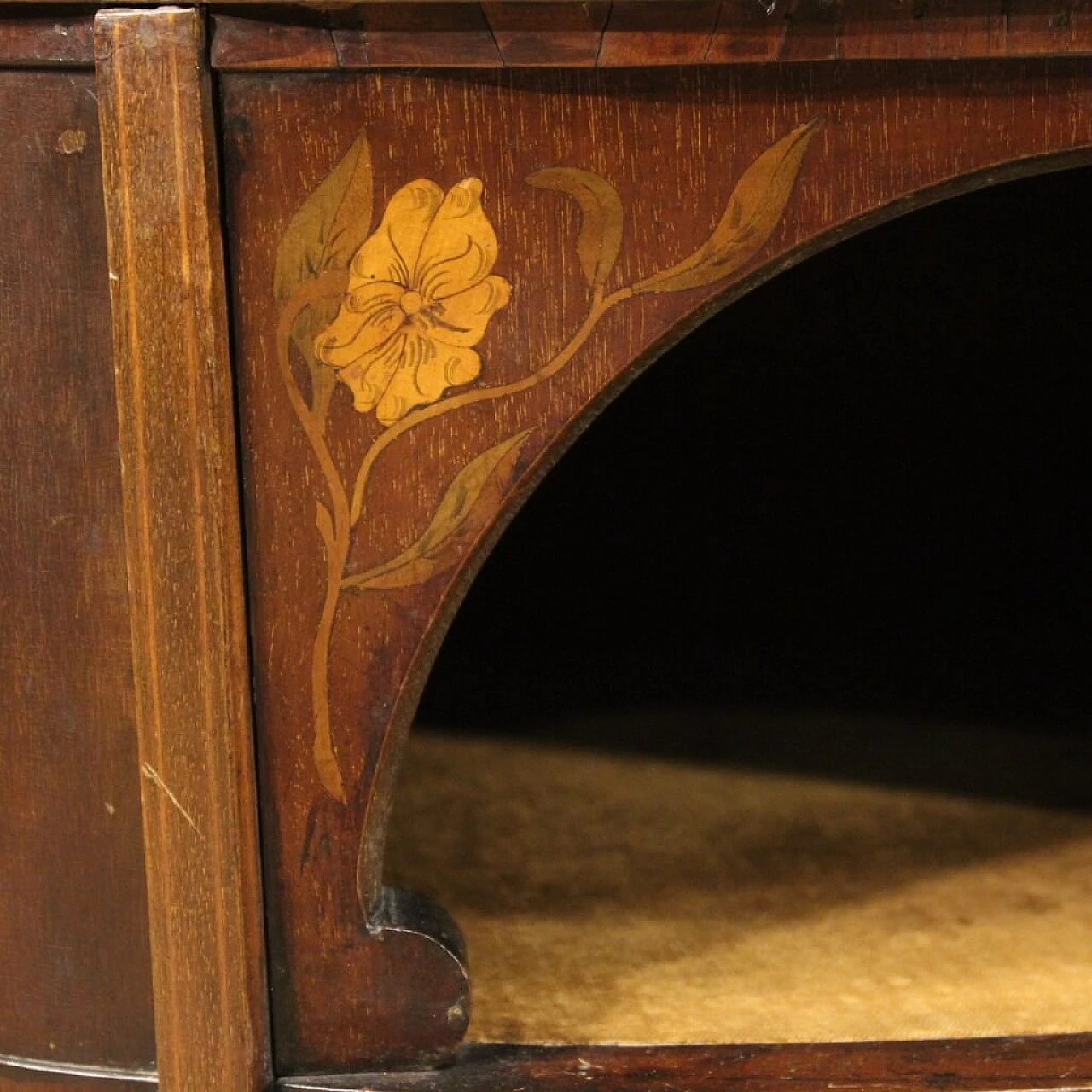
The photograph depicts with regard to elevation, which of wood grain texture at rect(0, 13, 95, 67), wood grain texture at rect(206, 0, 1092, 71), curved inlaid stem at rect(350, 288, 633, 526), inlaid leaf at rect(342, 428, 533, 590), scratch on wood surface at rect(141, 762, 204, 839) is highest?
wood grain texture at rect(0, 13, 95, 67)

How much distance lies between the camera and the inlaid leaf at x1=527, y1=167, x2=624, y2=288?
938mm

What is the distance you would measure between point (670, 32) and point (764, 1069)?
67 centimetres

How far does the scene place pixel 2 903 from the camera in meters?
1.07

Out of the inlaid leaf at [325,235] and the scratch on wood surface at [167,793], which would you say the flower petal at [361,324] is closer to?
the inlaid leaf at [325,235]

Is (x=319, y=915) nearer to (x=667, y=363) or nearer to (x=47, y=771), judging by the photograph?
(x=47, y=771)

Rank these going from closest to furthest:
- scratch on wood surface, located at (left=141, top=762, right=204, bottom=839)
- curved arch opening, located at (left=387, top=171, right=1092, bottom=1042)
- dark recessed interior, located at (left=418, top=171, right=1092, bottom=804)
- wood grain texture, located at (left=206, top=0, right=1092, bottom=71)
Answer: wood grain texture, located at (left=206, top=0, right=1092, bottom=71) → scratch on wood surface, located at (left=141, top=762, right=204, bottom=839) → curved arch opening, located at (left=387, top=171, right=1092, bottom=1042) → dark recessed interior, located at (left=418, top=171, right=1092, bottom=804)

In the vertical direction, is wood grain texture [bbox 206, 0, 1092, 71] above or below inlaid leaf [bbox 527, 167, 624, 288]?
above

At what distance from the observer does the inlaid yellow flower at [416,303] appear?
37.2 inches

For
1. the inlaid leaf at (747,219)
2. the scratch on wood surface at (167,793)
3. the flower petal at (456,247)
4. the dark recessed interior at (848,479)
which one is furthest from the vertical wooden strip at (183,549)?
the dark recessed interior at (848,479)

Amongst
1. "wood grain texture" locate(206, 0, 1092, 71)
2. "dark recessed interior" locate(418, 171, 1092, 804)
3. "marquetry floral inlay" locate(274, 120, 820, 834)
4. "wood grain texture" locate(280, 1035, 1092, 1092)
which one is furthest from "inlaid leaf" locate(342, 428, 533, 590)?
"dark recessed interior" locate(418, 171, 1092, 804)

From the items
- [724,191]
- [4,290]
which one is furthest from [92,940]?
[724,191]

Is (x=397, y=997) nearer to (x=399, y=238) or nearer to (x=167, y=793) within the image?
(x=167, y=793)

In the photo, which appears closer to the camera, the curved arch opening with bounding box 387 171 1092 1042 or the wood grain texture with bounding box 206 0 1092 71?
the wood grain texture with bounding box 206 0 1092 71

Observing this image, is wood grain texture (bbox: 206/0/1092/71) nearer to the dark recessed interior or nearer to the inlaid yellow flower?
the inlaid yellow flower
